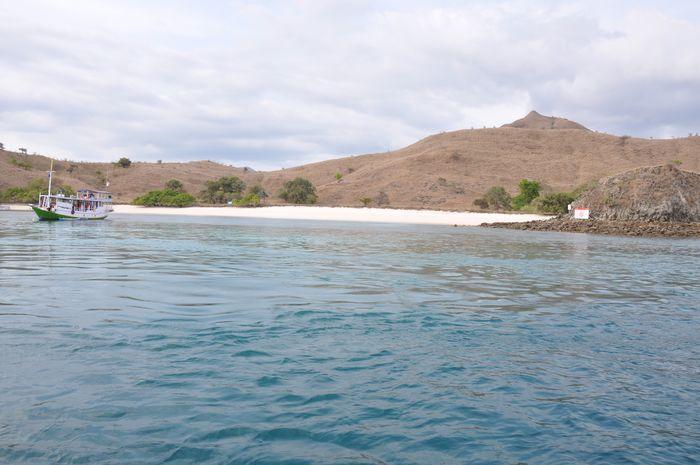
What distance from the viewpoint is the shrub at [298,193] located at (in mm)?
98438

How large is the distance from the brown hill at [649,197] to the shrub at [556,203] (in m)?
9.70

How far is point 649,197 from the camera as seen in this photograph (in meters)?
57.4

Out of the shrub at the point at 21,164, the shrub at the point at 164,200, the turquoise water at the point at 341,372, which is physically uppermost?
the shrub at the point at 21,164

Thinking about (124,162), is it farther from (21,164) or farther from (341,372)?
(341,372)

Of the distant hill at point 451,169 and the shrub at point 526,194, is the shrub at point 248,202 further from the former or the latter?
the shrub at point 526,194

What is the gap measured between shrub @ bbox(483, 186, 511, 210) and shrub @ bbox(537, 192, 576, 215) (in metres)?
10.7

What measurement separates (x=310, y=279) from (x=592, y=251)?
20.3 m

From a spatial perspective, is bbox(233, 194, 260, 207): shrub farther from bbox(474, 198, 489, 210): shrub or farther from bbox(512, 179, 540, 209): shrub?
bbox(512, 179, 540, 209): shrub

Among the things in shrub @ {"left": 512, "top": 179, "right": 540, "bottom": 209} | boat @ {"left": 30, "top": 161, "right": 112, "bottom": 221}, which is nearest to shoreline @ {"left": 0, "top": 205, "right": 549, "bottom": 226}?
shrub @ {"left": 512, "top": 179, "right": 540, "bottom": 209}

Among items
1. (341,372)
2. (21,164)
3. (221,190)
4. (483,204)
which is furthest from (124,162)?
(341,372)

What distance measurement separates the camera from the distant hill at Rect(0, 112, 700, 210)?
104m

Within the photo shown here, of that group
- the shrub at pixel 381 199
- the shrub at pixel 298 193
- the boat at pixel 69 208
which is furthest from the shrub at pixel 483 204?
the boat at pixel 69 208

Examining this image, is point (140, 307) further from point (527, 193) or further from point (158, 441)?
point (527, 193)

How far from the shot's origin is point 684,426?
5.91 m
